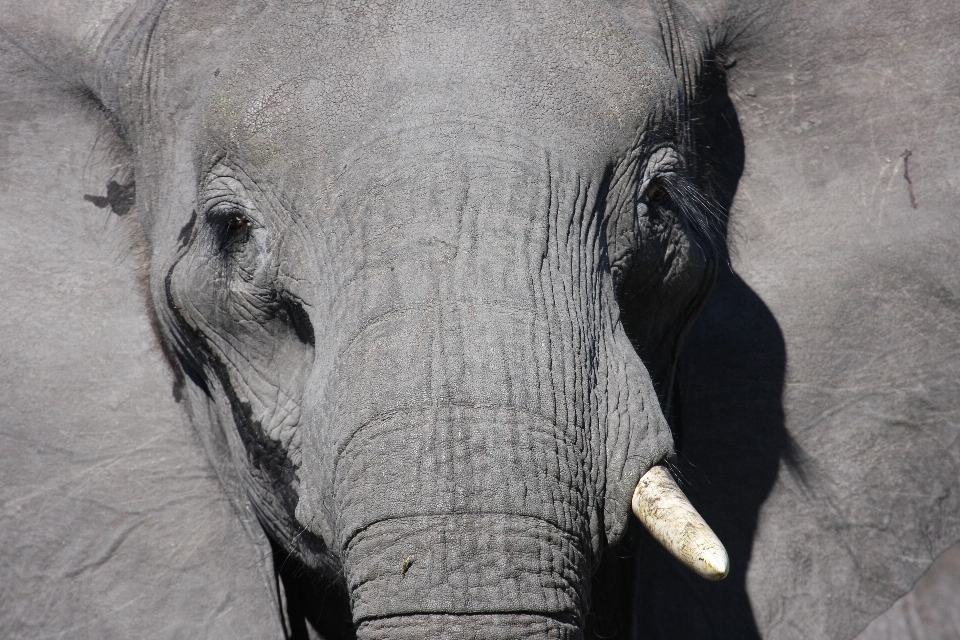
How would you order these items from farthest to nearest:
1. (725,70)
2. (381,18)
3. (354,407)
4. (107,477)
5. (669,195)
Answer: (725,70), (107,477), (669,195), (381,18), (354,407)

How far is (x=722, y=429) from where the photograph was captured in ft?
6.91

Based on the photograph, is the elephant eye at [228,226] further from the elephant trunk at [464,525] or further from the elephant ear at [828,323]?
the elephant ear at [828,323]

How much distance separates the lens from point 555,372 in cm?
144

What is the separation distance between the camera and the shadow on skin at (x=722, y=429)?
2051mm

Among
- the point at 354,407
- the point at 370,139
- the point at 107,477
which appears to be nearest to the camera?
the point at 354,407

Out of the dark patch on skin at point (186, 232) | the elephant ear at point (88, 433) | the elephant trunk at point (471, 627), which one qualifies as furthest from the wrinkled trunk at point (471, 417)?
the elephant ear at point (88, 433)

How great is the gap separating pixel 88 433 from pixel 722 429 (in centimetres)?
117

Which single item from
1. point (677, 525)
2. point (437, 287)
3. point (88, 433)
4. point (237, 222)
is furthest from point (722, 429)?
point (88, 433)

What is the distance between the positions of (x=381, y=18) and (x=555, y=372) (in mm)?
646

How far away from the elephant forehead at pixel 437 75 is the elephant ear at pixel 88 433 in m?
0.45

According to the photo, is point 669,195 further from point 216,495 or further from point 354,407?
point 216,495

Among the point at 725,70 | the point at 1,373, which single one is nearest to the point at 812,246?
the point at 725,70

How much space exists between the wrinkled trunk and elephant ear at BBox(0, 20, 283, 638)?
50 centimetres

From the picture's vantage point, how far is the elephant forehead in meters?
1.62
